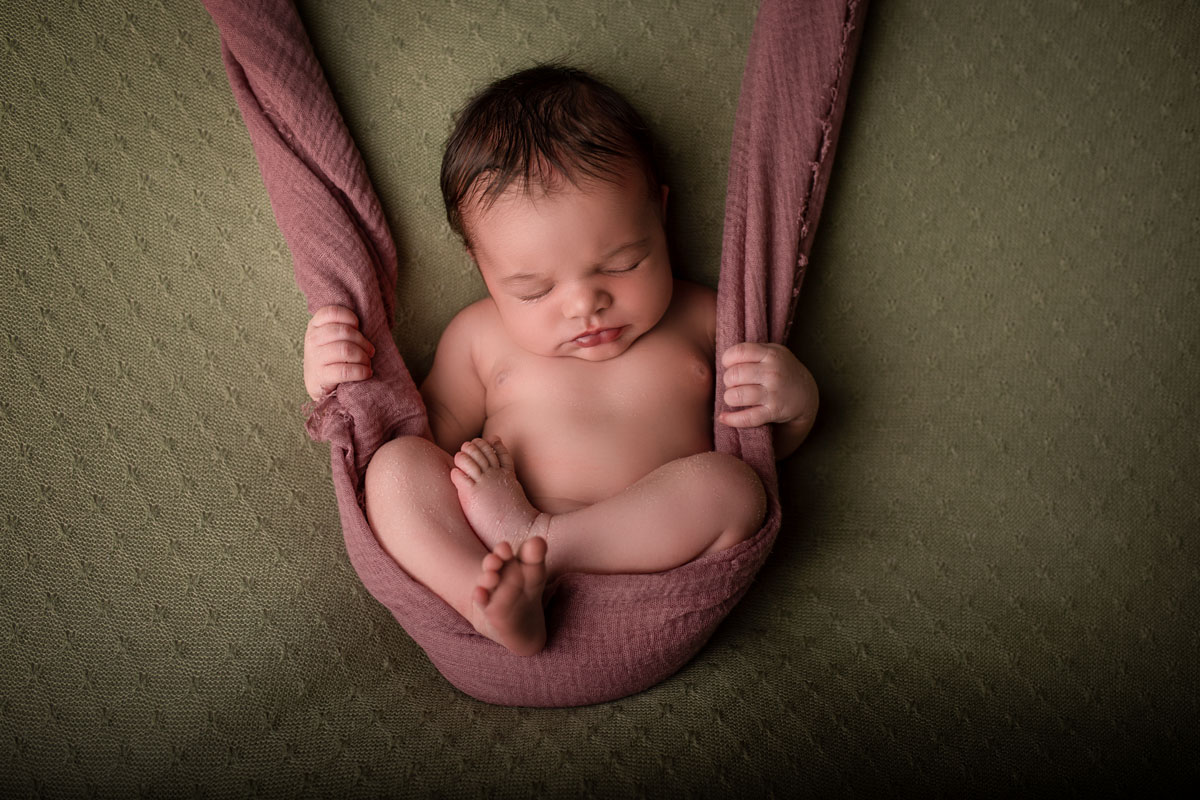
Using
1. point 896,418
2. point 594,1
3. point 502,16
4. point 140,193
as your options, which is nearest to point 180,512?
point 140,193

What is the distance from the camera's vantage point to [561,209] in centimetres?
108

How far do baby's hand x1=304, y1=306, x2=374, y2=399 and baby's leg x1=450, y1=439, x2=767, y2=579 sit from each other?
21cm

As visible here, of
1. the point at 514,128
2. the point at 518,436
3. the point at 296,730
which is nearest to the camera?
the point at 296,730

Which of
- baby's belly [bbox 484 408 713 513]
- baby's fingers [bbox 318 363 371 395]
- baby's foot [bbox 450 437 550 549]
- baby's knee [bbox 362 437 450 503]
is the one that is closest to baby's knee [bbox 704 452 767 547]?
baby's belly [bbox 484 408 713 513]

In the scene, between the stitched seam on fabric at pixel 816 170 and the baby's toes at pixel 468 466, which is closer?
the baby's toes at pixel 468 466

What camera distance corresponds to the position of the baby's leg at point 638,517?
1026 mm

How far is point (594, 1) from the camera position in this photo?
4.17 feet

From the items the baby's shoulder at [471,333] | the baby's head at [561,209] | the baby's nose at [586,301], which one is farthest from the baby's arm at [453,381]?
the baby's nose at [586,301]

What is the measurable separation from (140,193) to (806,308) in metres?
1.10

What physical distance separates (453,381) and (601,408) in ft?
0.89

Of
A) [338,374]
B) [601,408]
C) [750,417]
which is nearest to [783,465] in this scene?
[750,417]

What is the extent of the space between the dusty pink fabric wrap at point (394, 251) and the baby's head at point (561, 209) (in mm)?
158

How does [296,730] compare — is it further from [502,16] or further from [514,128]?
[502,16]

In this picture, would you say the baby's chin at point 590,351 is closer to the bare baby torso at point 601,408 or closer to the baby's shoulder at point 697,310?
the bare baby torso at point 601,408
